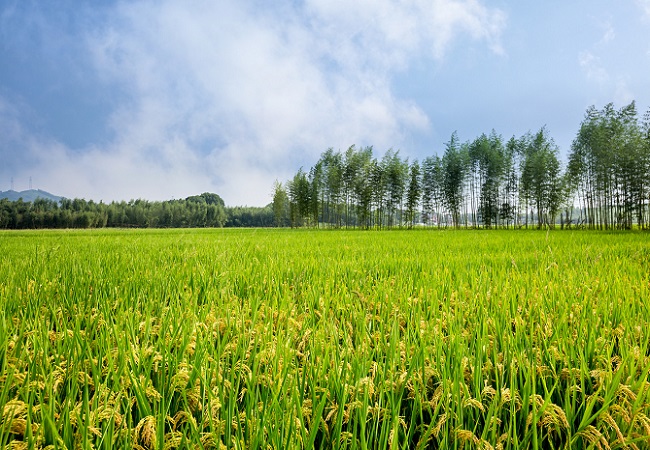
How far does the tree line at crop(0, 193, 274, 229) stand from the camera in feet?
396

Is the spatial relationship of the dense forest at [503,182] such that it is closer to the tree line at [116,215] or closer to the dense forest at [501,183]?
the dense forest at [501,183]

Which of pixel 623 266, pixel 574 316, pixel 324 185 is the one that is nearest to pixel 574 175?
pixel 324 185

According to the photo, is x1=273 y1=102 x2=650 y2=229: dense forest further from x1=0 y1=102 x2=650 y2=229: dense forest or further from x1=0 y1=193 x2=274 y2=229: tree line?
x1=0 y1=193 x2=274 y2=229: tree line

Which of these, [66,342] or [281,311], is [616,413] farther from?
[66,342]

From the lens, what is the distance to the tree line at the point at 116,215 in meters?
121

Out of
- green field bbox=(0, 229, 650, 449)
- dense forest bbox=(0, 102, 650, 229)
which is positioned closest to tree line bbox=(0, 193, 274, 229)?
dense forest bbox=(0, 102, 650, 229)

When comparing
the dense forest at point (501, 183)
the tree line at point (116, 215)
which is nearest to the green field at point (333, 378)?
the dense forest at point (501, 183)

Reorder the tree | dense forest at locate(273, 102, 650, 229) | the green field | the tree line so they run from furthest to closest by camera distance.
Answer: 1. the tree line
2. the tree
3. dense forest at locate(273, 102, 650, 229)
4. the green field

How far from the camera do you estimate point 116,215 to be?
5541 inches

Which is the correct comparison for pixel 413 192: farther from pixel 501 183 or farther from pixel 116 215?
pixel 116 215

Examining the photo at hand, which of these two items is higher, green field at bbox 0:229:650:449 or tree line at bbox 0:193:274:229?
tree line at bbox 0:193:274:229

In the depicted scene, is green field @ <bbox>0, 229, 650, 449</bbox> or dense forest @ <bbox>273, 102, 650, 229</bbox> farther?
dense forest @ <bbox>273, 102, 650, 229</bbox>

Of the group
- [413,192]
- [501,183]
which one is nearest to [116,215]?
[413,192]

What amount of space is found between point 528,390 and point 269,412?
0.99 metres
